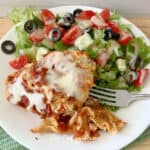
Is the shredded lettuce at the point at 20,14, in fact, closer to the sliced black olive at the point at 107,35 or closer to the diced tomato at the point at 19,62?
the diced tomato at the point at 19,62

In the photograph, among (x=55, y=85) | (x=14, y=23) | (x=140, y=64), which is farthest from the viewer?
(x=14, y=23)

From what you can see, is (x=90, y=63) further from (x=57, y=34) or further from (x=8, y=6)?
(x=8, y=6)

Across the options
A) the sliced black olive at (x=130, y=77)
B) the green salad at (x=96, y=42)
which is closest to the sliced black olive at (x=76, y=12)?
the green salad at (x=96, y=42)

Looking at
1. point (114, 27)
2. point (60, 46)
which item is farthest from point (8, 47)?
point (114, 27)

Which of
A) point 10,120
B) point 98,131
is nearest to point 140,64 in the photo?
point 98,131

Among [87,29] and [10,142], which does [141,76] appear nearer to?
[87,29]

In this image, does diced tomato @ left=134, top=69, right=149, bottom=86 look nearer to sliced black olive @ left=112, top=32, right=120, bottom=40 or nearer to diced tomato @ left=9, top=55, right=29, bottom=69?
sliced black olive @ left=112, top=32, right=120, bottom=40
